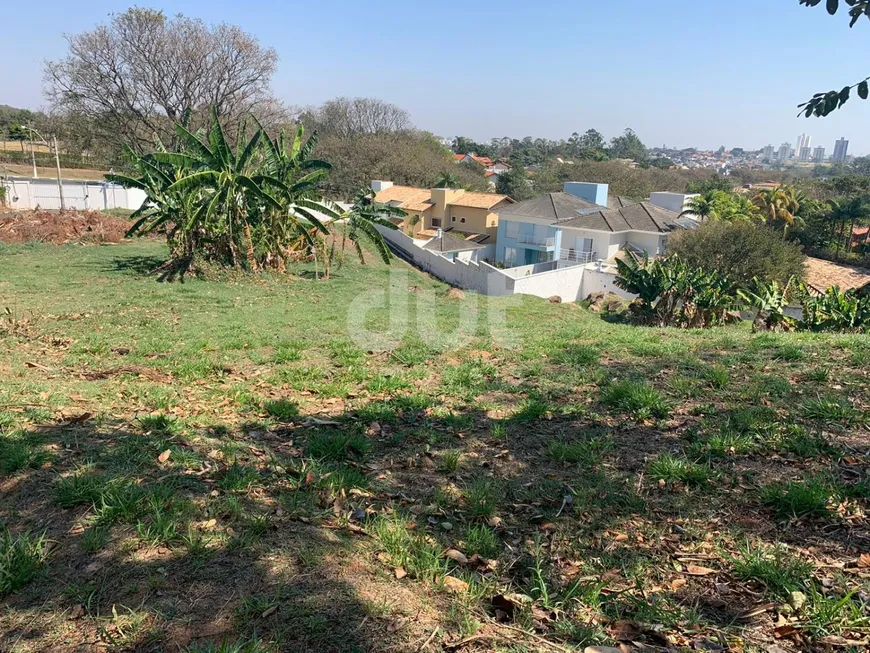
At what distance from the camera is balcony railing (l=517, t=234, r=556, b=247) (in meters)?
38.1

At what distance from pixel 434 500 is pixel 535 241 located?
36295 mm

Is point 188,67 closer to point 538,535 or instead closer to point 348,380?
point 348,380

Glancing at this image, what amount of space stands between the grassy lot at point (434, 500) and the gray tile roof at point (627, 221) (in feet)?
99.0

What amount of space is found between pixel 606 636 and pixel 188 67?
39816 millimetres

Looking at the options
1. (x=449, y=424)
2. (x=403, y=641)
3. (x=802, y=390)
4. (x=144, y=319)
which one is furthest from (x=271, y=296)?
(x=403, y=641)

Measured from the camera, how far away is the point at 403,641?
7.88 feet

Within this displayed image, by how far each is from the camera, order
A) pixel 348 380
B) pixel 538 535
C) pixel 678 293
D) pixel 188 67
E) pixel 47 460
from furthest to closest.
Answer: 1. pixel 188 67
2. pixel 678 293
3. pixel 348 380
4. pixel 47 460
5. pixel 538 535

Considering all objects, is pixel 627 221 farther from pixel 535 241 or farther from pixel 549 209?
pixel 535 241

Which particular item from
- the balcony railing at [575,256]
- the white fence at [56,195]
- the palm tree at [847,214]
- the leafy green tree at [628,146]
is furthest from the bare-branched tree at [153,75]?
the leafy green tree at [628,146]

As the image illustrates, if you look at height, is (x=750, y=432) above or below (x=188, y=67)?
below

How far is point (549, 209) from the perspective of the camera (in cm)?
3938

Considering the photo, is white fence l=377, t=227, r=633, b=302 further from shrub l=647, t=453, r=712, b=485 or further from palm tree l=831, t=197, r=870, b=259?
palm tree l=831, t=197, r=870, b=259

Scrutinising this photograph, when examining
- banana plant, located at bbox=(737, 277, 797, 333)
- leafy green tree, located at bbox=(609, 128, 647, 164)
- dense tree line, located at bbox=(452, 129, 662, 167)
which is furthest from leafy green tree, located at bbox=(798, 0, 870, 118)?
leafy green tree, located at bbox=(609, 128, 647, 164)

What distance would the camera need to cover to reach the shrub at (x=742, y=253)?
2694 cm
